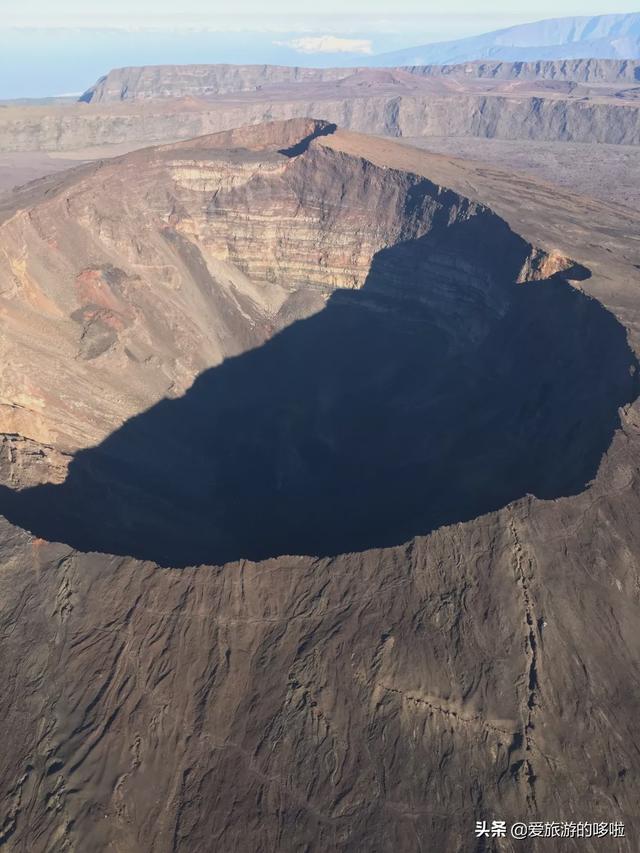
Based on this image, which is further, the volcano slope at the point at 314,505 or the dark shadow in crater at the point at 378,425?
the dark shadow in crater at the point at 378,425

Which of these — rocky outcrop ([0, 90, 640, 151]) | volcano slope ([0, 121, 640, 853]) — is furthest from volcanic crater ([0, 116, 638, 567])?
rocky outcrop ([0, 90, 640, 151])

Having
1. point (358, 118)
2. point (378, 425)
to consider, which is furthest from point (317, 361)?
point (358, 118)

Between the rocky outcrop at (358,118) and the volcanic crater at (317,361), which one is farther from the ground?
the rocky outcrop at (358,118)

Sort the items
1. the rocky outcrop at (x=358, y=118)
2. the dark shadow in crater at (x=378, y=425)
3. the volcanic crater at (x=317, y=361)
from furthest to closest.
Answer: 1. the rocky outcrop at (x=358, y=118)
2. the volcanic crater at (x=317, y=361)
3. the dark shadow in crater at (x=378, y=425)

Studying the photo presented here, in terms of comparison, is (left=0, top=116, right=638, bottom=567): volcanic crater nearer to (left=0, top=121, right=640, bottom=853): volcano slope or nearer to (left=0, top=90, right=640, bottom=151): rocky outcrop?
(left=0, top=121, right=640, bottom=853): volcano slope

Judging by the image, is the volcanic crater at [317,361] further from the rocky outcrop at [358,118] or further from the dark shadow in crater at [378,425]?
the rocky outcrop at [358,118]

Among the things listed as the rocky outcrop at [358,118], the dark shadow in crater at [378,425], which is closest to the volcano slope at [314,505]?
the dark shadow in crater at [378,425]
